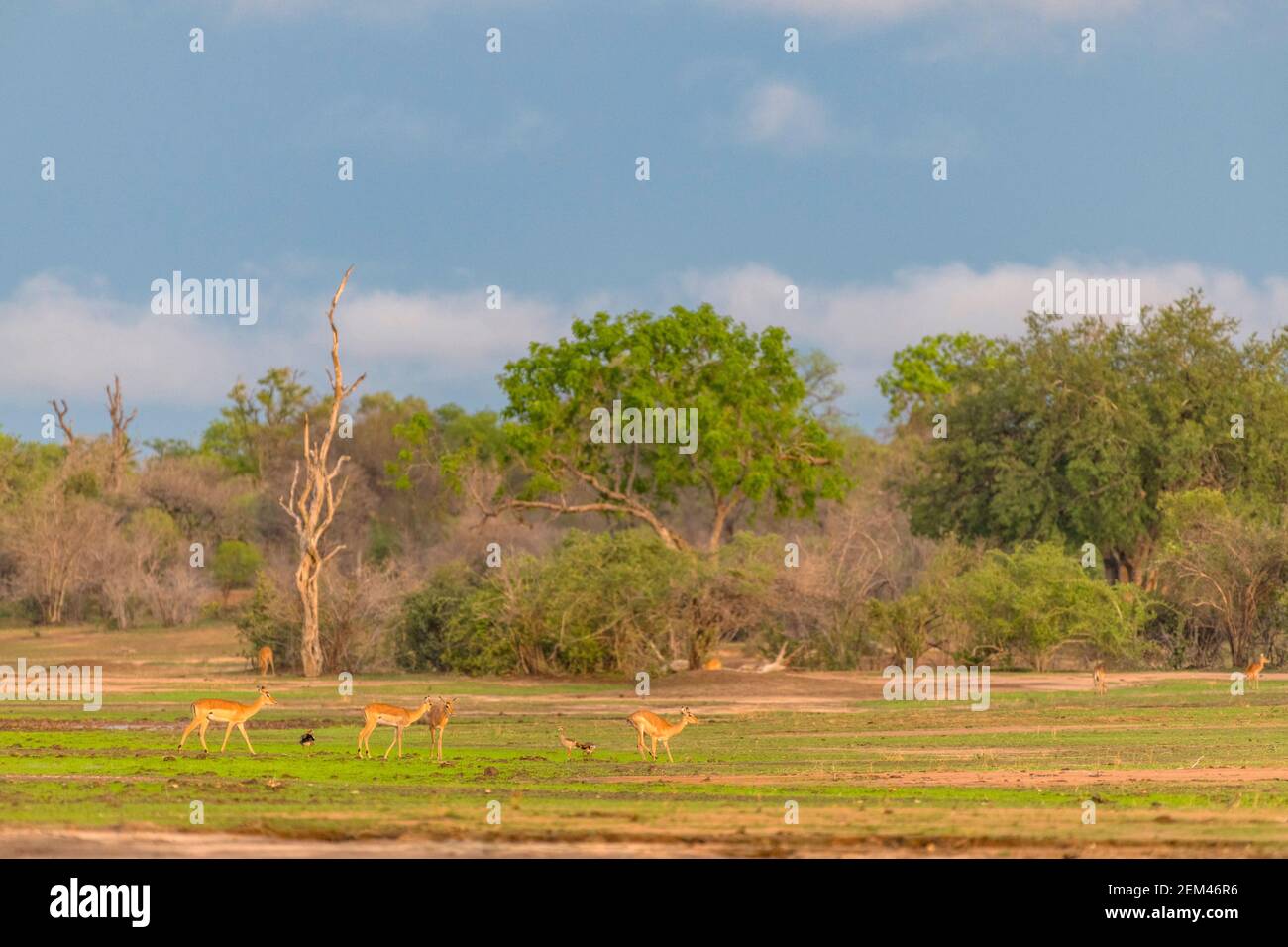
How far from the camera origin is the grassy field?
14.3m

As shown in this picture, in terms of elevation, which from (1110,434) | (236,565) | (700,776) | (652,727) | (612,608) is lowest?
(700,776)

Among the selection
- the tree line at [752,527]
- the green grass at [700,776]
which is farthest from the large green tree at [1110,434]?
the green grass at [700,776]

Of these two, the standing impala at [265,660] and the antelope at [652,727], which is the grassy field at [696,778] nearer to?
the antelope at [652,727]

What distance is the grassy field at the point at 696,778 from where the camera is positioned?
1431cm

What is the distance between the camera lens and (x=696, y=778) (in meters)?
19.3

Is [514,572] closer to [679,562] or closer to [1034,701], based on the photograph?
[679,562]

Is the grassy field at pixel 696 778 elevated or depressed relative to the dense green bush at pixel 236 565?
depressed

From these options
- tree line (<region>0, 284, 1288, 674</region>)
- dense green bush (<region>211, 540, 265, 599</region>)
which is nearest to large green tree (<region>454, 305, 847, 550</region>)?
tree line (<region>0, 284, 1288, 674</region>)

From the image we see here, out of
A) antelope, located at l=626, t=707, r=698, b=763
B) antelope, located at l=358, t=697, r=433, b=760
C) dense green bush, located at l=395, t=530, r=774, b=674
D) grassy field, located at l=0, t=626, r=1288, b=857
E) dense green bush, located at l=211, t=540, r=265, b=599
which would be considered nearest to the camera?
grassy field, located at l=0, t=626, r=1288, b=857

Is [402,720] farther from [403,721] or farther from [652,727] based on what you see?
[652,727]

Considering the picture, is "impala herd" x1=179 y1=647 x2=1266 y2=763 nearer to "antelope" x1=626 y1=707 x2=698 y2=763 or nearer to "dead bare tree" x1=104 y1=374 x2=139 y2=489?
"antelope" x1=626 y1=707 x2=698 y2=763

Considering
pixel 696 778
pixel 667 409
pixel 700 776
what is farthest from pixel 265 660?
pixel 696 778

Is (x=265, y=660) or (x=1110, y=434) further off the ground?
(x=1110, y=434)

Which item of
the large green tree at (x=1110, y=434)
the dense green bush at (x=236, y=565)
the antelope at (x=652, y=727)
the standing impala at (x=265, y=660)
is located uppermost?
the large green tree at (x=1110, y=434)
